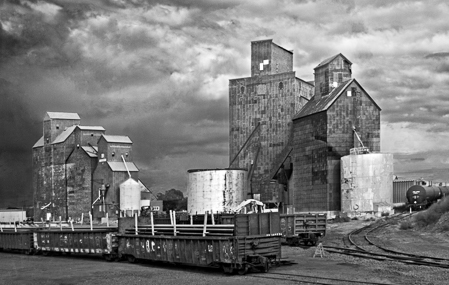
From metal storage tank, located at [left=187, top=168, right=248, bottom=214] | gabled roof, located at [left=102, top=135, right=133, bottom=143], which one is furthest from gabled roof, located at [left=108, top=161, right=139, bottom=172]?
metal storage tank, located at [left=187, top=168, right=248, bottom=214]

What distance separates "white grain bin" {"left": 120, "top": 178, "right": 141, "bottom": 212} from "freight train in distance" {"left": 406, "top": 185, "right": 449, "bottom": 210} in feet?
142

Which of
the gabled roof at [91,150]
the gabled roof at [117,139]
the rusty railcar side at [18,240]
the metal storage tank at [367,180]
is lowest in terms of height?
the rusty railcar side at [18,240]

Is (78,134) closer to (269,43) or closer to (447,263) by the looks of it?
(269,43)

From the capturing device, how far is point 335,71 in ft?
230

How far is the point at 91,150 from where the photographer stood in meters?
98.3

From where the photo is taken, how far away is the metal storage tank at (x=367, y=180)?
59875mm

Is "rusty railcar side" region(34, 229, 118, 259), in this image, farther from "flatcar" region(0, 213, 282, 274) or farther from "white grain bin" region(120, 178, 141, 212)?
"white grain bin" region(120, 178, 141, 212)

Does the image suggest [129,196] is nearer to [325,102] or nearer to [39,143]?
[39,143]

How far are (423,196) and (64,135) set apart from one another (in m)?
64.9

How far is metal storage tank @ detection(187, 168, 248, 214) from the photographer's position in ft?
247

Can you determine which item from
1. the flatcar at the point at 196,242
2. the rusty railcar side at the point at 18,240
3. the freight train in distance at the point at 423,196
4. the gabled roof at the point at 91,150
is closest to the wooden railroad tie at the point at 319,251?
the flatcar at the point at 196,242

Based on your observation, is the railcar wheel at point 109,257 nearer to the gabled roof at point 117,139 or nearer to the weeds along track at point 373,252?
the weeds along track at point 373,252

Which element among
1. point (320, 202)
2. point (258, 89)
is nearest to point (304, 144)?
point (320, 202)

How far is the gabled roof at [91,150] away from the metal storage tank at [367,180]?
49.9 m
